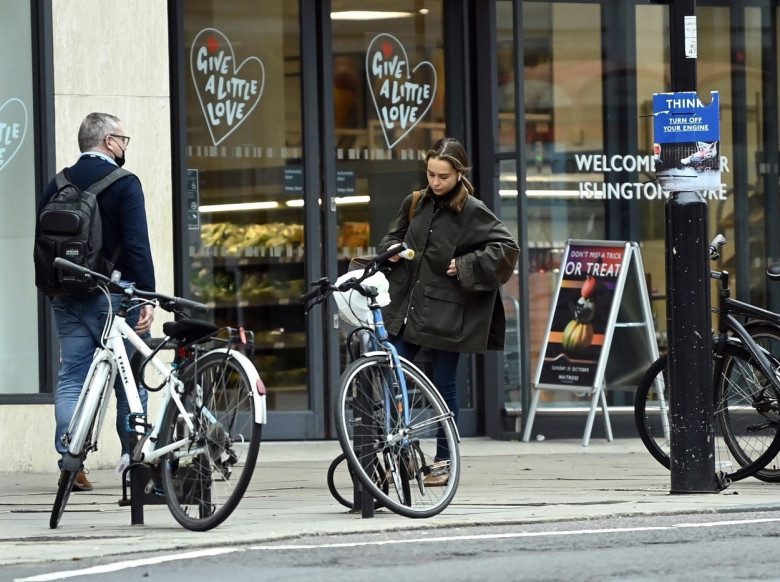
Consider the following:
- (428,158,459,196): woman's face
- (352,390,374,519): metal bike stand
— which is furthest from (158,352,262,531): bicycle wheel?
(428,158,459,196): woman's face

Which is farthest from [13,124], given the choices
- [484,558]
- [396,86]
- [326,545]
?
[484,558]

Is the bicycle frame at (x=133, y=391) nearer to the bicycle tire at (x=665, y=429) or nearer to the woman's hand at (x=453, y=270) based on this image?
the woman's hand at (x=453, y=270)

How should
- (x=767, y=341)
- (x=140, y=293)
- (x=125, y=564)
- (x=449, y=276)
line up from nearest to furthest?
(x=125, y=564) → (x=140, y=293) → (x=449, y=276) → (x=767, y=341)

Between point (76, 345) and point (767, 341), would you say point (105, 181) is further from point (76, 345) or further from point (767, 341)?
point (767, 341)

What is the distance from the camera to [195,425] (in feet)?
22.5

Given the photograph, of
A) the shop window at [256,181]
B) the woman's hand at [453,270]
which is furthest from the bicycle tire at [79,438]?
the shop window at [256,181]

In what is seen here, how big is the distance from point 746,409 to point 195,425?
3.31 m

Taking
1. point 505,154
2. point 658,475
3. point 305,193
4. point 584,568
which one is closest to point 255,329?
point 305,193

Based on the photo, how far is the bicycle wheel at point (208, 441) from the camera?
6.68 m

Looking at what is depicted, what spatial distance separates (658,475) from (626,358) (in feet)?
8.91

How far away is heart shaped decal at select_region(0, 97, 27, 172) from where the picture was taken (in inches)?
420

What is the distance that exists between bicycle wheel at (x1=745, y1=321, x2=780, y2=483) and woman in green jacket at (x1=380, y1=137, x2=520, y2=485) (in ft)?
4.71

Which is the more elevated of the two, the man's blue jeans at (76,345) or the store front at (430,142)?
the store front at (430,142)

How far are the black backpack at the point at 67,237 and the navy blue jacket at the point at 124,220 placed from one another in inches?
6.4
